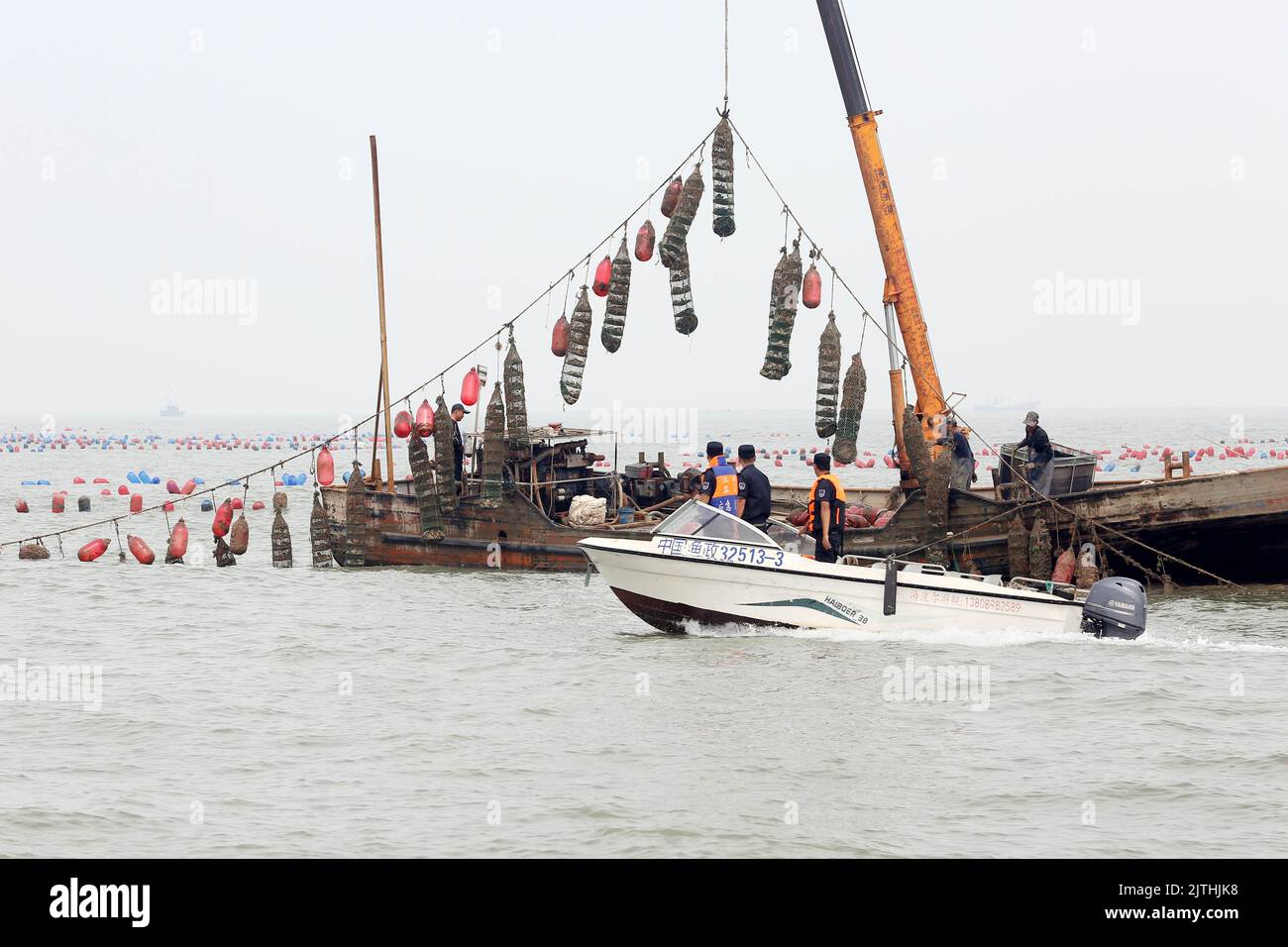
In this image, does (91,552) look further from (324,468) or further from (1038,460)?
(1038,460)

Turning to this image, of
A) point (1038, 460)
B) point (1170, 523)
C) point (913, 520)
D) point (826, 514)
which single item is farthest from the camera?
point (913, 520)

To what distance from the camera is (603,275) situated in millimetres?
24141

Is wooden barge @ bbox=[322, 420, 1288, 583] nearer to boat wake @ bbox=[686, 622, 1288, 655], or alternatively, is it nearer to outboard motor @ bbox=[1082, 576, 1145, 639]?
boat wake @ bbox=[686, 622, 1288, 655]

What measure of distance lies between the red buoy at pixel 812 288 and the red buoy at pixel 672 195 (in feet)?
8.99

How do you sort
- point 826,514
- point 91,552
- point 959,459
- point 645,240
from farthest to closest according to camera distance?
1. point 91,552
2. point 645,240
3. point 959,459
4. point 826,514

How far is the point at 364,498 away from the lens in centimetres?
2594

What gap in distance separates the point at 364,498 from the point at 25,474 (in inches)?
2167

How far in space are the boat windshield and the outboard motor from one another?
3717 mm

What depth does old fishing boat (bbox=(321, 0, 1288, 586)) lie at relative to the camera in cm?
2091

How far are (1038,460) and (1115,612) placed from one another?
5.85 meters

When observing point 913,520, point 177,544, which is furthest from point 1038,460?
point 177,544

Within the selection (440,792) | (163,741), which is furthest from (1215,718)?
(163,741)

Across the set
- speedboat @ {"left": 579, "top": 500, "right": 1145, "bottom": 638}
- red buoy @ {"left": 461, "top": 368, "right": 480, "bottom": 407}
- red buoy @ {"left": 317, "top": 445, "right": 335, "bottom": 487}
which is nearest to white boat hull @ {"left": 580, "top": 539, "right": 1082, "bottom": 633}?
speedboat @ {"left": 579, "top": 500, "right": 1145, "bottom": 638}

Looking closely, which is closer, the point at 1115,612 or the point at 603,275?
the point at 1115,612
